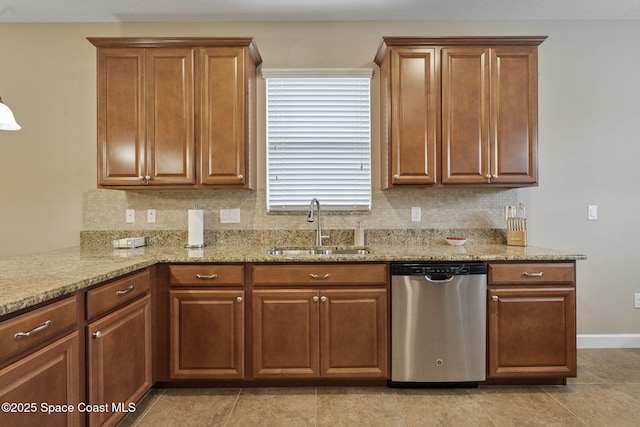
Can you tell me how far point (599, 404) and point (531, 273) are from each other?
0.87 meters

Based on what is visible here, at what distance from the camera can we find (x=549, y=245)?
3.06m

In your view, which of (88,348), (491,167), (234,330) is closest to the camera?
(88,348)

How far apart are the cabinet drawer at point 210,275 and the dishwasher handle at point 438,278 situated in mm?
1209

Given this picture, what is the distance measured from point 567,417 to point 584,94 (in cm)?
253

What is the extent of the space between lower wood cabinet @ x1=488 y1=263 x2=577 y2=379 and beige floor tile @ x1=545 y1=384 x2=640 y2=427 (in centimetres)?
13

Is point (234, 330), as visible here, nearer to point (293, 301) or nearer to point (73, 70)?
point (293, 301)

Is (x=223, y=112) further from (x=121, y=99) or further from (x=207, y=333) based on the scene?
(x=207, y=333)

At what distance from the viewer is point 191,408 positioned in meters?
2.20

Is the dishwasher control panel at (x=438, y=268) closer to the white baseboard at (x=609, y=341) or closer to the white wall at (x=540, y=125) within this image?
the white wall at (x=540, y=125)

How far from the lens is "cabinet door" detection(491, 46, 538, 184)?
8.63ft

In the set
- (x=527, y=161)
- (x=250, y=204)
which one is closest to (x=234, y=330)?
(x=250, y=204)

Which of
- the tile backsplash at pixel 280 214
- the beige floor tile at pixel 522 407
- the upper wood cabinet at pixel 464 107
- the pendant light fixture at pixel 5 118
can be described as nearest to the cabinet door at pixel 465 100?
the upper wood cabinet at pixel 464 107

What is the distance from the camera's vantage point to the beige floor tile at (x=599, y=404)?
2.06 m

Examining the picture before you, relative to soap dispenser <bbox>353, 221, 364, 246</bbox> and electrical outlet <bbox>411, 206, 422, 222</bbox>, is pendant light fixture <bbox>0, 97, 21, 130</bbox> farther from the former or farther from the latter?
electrical outlet <bbox>411, 206, 422, 222</bbox>
